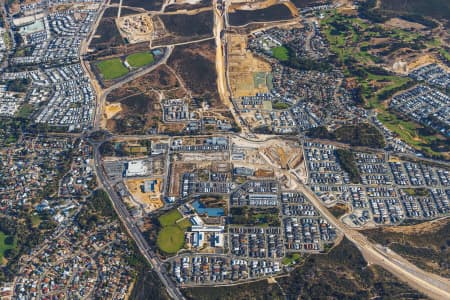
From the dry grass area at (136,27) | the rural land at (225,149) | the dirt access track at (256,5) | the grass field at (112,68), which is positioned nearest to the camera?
the rural land at (225,149)

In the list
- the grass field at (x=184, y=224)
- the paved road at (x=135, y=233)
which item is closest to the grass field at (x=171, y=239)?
the grass field at (x=184, y=224)

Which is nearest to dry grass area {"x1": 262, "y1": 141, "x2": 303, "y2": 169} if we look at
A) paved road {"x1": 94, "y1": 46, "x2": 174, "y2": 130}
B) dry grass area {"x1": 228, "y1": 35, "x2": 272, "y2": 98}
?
dry grass area {"x1": 228, "y1": 35, "x2": 272, "y2": 98}

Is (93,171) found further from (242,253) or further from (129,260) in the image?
(242,253)

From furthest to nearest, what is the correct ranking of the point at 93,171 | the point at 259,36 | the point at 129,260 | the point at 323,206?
the point at 259,36 → the point at 93,171 → the point at 323,206 → the point at 129,260

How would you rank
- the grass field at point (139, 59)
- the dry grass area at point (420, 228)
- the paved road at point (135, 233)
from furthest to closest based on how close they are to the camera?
the grass field at point (139, 59) → the dry grass area at point (420, 228) → the paved road at point (135, 233)

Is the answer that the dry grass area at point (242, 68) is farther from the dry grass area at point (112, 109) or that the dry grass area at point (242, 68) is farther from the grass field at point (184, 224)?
the grass field at point (184, 224)

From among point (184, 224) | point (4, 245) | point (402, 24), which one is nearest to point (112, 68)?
point (4, 245)

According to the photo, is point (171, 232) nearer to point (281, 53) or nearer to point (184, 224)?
point (184, 224)

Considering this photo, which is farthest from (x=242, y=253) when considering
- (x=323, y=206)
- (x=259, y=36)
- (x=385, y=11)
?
(x=385, y=11)
